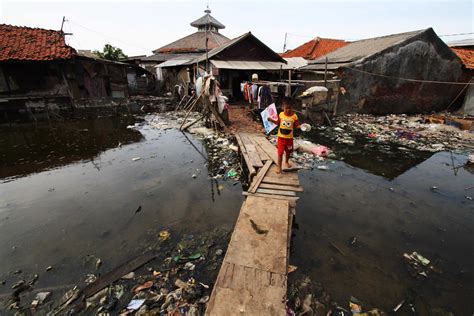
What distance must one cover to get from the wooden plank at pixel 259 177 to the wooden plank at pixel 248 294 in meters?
1.78

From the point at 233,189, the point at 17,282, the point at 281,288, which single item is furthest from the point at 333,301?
the point at 17,282

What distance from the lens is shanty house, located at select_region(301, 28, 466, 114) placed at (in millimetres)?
11078

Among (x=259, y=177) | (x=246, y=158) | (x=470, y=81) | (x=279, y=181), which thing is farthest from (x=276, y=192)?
(x=470, y=81)

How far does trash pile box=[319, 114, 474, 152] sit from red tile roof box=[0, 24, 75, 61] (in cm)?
1380

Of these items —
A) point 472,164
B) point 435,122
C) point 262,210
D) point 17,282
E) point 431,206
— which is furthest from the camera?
point 435,122

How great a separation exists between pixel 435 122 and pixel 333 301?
11.4 m

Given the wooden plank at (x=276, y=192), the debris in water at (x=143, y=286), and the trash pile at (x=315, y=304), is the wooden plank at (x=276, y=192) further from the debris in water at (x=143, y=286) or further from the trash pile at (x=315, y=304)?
the debris in water at (x=143, y=286)

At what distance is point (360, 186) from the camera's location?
16.9ft

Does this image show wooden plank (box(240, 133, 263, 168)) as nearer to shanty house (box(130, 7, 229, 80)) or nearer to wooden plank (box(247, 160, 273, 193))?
wooden plank (box(247, 160, 273, 193))

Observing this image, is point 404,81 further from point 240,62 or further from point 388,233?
point 388,233

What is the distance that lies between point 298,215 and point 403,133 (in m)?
7.37

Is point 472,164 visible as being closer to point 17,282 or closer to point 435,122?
point 435,122

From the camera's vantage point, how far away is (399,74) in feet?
38.8

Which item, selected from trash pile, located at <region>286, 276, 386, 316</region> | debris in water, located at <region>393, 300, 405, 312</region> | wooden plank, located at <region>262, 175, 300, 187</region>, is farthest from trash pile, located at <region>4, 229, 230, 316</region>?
debris in water, located at <region>393, 300, 405, 312</region>
